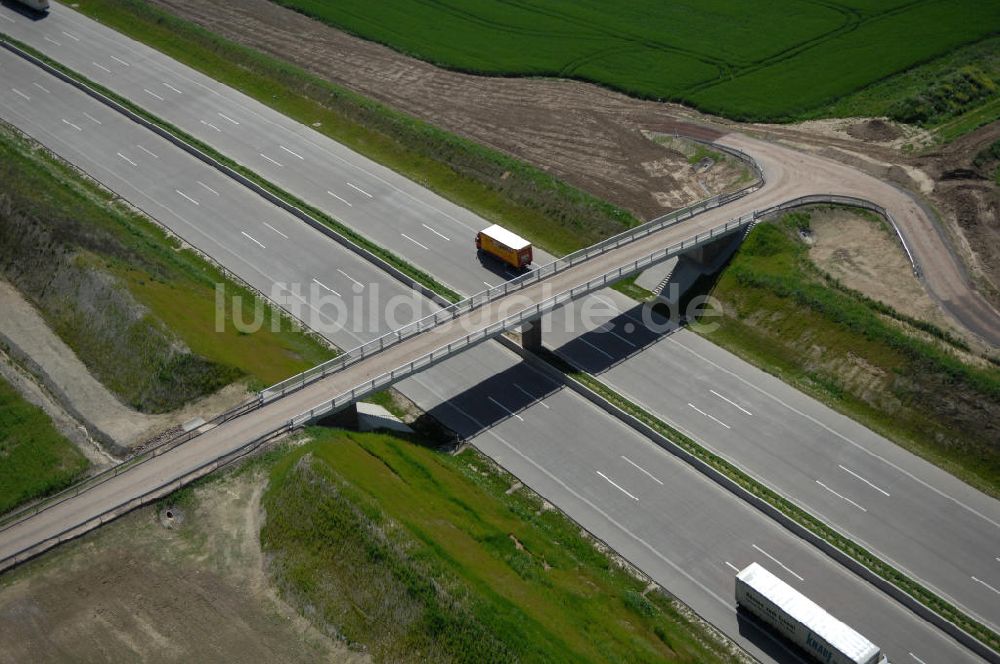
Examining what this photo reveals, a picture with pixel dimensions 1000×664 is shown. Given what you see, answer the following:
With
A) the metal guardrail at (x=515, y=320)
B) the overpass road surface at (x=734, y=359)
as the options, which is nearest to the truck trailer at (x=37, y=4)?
the overpass road surface at (x=734, y=359)

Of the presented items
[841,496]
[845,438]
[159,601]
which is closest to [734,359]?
[845,438]

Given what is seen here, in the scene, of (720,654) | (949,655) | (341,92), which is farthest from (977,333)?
(341,92)

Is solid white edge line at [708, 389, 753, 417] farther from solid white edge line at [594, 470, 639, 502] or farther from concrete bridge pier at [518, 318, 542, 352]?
concrete bridge pier at [518, 318, 542, 352]

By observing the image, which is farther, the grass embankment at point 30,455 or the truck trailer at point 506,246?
the truck trailer at point 506,246

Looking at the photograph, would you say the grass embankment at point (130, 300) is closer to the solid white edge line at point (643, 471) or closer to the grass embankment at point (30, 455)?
the grass embankment at point (30, 455)

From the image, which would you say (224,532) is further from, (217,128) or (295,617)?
(217,128)

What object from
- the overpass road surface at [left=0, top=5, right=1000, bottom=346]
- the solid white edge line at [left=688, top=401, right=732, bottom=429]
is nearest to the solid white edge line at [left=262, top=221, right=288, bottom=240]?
the overpass road surface at [left=0, top=5, right=1000, bottom=346]

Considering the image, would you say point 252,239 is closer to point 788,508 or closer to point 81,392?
point 81,392

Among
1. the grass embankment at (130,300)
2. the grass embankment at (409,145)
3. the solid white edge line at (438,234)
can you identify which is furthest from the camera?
the grass embankment at (409,145)
